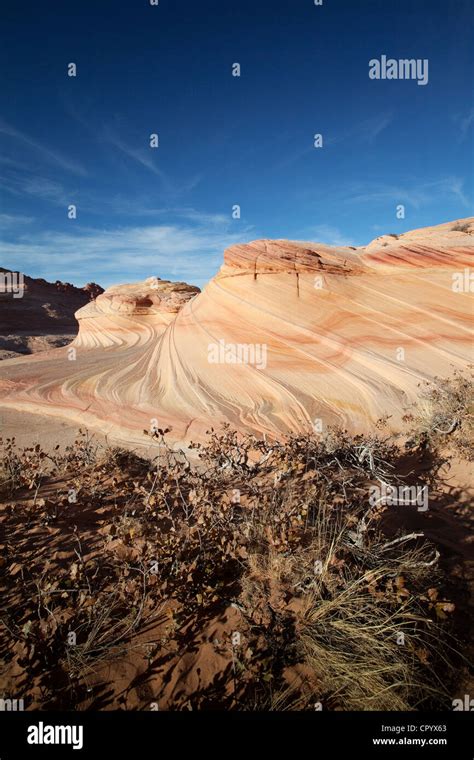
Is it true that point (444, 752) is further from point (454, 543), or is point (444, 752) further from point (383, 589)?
point (454, 543)

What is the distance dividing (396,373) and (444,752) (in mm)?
6836

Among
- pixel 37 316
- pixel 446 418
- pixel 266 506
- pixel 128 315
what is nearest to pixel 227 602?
pixel 266 506

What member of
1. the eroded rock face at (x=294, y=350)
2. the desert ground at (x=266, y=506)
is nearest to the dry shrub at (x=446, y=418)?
the desert ground at (x=266, y=506)

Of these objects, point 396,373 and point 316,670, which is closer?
point 316,670

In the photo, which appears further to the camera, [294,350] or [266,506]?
[294,350]

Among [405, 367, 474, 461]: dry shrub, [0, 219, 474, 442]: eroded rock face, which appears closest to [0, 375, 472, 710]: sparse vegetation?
[405, 367, 474, 461]: dry shrub

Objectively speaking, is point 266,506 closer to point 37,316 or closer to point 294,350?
point 294,350

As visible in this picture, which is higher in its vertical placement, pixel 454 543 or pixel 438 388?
pixel 438 388

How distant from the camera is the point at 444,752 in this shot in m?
2.22

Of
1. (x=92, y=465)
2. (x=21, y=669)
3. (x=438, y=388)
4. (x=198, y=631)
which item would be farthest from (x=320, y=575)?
(x=438, y=388)

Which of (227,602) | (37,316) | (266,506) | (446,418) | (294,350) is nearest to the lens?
(227,602)

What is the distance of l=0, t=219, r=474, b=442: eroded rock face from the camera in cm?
771

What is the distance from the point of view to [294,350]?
8.95 m

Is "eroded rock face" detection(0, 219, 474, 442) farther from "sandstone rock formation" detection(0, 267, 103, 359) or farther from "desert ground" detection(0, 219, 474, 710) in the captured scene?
"sandstone rock formation" detection(0, 267, 103, 359)
